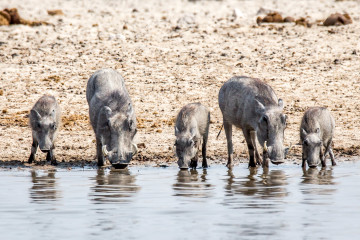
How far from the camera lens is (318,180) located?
1138cm

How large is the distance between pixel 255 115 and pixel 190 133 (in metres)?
0.97

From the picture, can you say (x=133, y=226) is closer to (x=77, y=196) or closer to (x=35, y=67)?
(x=77, y=196)

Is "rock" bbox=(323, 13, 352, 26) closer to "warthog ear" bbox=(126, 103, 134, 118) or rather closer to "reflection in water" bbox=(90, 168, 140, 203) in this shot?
"reflection in water" bbox=(90, 168, 140, 203)

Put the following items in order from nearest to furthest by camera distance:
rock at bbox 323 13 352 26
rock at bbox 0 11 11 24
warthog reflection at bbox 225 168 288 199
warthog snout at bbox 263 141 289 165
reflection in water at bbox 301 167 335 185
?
1. warthog reflection at bbox 225 168 288 199
2. reflection in water at bbox 301 167 335 185
3. warthog snout at bbox 263 141 289 165
4. rock at bbox 323 13 352 26
5. rock at bbox 0 11 11 24

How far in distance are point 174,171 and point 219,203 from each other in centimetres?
303

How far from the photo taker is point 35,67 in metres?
18.6

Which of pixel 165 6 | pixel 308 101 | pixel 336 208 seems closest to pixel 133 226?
pixel 336 208

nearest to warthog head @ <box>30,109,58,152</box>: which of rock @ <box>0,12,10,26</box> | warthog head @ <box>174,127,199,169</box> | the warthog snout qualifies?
warthog head @ <box>174,127,199,169</box>

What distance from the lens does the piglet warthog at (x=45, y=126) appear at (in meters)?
13.3

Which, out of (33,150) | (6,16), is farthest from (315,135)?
(6,16)

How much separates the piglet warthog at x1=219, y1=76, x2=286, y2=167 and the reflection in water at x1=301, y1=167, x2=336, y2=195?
1.68ft

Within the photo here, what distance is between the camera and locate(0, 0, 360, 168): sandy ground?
14.9 m

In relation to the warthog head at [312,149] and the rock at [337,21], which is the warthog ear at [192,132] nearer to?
the warthog head at [312,149]

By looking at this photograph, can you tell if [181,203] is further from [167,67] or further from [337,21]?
[337,21]
